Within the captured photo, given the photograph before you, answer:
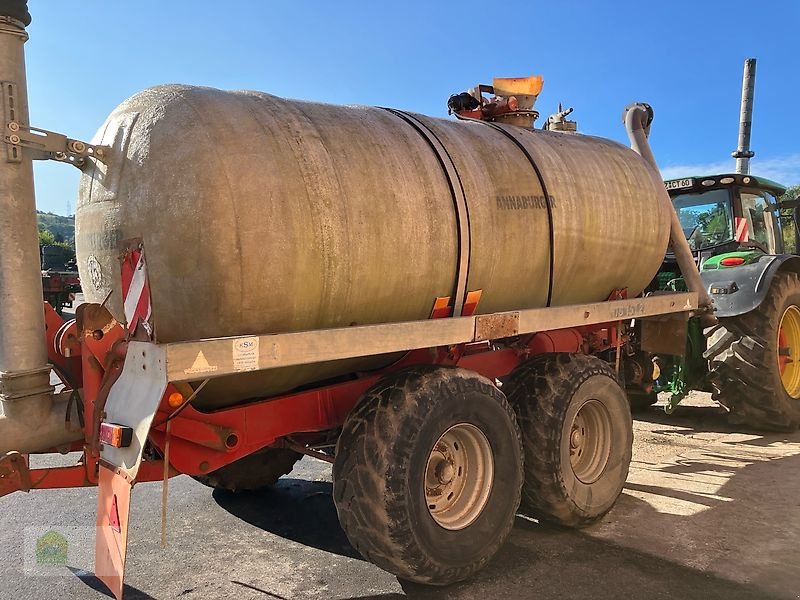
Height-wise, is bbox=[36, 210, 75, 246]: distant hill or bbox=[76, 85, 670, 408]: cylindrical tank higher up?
bbox=[36, 210, 75, 246]: distant hill

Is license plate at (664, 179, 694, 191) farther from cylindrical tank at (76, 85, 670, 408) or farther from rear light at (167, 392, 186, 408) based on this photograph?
rear light at (167, 392, 186, 408)

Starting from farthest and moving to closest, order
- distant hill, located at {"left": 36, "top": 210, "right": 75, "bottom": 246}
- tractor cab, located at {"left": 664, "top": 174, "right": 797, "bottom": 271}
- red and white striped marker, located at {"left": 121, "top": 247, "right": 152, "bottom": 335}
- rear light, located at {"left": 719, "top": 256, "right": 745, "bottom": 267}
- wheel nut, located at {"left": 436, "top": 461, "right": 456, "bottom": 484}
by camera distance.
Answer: distant hill, located at {"left": 36, "top": 210, "right": 75, "bottom": 246}
tractor cab, located at {"left": 664, "top": 174, "right": 797, "bottom": 271}
rear light, located at {"left": 719, "top": 256, "right": 745, "bottom": 267}
wheel nut, located at {"left": 436, "top": 461, "right": 456, "bottom": 484}
red and white striped marker, located at {"left": 121, "top": 247, "right": 152, "bottom": 335}

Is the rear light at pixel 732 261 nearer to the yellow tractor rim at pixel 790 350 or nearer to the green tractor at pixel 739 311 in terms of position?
the green tractor at pixel 739 311

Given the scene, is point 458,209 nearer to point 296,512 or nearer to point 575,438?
point 575,438

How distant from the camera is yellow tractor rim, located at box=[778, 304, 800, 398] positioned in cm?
732

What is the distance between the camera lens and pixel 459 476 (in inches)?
152

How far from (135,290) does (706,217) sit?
716cm

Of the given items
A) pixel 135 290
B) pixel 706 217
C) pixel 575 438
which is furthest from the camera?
pixel 706 217

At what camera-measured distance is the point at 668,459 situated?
6.19 meters

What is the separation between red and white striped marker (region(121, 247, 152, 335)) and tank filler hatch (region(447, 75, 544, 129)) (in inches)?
113

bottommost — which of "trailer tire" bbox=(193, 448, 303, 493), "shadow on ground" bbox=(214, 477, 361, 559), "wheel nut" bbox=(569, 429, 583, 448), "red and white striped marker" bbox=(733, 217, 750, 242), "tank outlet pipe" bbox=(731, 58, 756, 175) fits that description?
"shadow on ground" bbox=(214, 477, 361, 559)

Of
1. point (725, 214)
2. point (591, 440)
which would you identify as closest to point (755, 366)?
point (725, 214)

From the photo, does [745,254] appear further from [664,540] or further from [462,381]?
[462,381]

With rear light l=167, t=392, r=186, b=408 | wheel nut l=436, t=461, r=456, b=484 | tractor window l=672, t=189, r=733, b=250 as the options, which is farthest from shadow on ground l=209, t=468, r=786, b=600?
tractor window l=672, t=189, r=733, b=250
